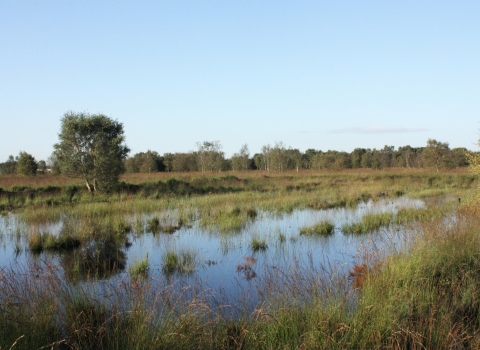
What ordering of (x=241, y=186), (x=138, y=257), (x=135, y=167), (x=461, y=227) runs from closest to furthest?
1. (x=461, y=227)
2. (x=138, y=257)
3. (x=241, y=186)
4. (x=135, y=167)

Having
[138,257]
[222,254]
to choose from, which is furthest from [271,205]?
[138,257]

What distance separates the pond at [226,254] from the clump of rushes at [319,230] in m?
0.21

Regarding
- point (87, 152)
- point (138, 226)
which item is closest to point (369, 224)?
point (138, 226)

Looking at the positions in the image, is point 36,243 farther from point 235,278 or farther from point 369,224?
point 369,224

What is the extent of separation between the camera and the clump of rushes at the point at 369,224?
11.4 meters

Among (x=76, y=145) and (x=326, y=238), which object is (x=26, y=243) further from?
(x=76, y=145)

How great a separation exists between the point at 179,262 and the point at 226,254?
145 cm

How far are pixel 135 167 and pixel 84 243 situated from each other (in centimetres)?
4402

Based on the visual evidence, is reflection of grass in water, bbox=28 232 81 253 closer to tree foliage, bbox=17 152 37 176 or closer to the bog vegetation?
the bog vegetation

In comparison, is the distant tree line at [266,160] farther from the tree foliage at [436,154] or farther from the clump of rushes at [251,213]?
the clump of rushes at [251,213]

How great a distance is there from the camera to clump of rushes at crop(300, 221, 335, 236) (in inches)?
444

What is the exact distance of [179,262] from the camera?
8102mm

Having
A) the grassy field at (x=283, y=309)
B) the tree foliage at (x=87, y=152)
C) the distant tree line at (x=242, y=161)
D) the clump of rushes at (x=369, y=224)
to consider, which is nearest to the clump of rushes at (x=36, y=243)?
the grassy field at (x=283, y=309)

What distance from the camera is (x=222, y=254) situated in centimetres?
924
